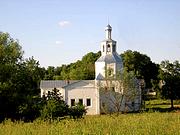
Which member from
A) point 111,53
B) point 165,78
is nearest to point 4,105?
point 111,53

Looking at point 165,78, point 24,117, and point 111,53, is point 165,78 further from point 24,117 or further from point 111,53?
point 24,117

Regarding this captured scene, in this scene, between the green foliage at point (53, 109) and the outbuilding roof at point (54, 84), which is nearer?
the green foliage at point (53, 109)

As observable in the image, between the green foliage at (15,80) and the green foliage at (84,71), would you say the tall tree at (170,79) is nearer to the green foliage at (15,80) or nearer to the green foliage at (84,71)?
the green foliage at (84,71)

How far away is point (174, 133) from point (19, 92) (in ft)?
58.9

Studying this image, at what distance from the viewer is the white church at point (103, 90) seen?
1932 inches

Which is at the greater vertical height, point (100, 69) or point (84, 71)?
point (84, 71)

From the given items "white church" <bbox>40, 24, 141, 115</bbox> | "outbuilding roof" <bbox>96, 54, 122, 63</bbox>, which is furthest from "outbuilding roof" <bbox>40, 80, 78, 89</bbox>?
"outbuilding roof" <bbox>96, 54, 122, 63</bbox>

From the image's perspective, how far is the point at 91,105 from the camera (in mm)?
50250

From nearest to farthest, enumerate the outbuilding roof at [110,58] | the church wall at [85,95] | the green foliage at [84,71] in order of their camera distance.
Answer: the church wall at [85,95]
the outbuilding roof at [110,58]
the green foliage at [84,71]

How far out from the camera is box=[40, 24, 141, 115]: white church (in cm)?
4906

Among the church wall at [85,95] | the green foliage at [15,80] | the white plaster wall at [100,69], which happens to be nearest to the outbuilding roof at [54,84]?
the church wall at [85,95]

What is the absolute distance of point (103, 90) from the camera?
5034 cm

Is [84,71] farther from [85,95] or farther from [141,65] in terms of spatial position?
[85,95]

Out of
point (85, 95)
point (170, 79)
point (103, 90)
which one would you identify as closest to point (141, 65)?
point (170, 79)
